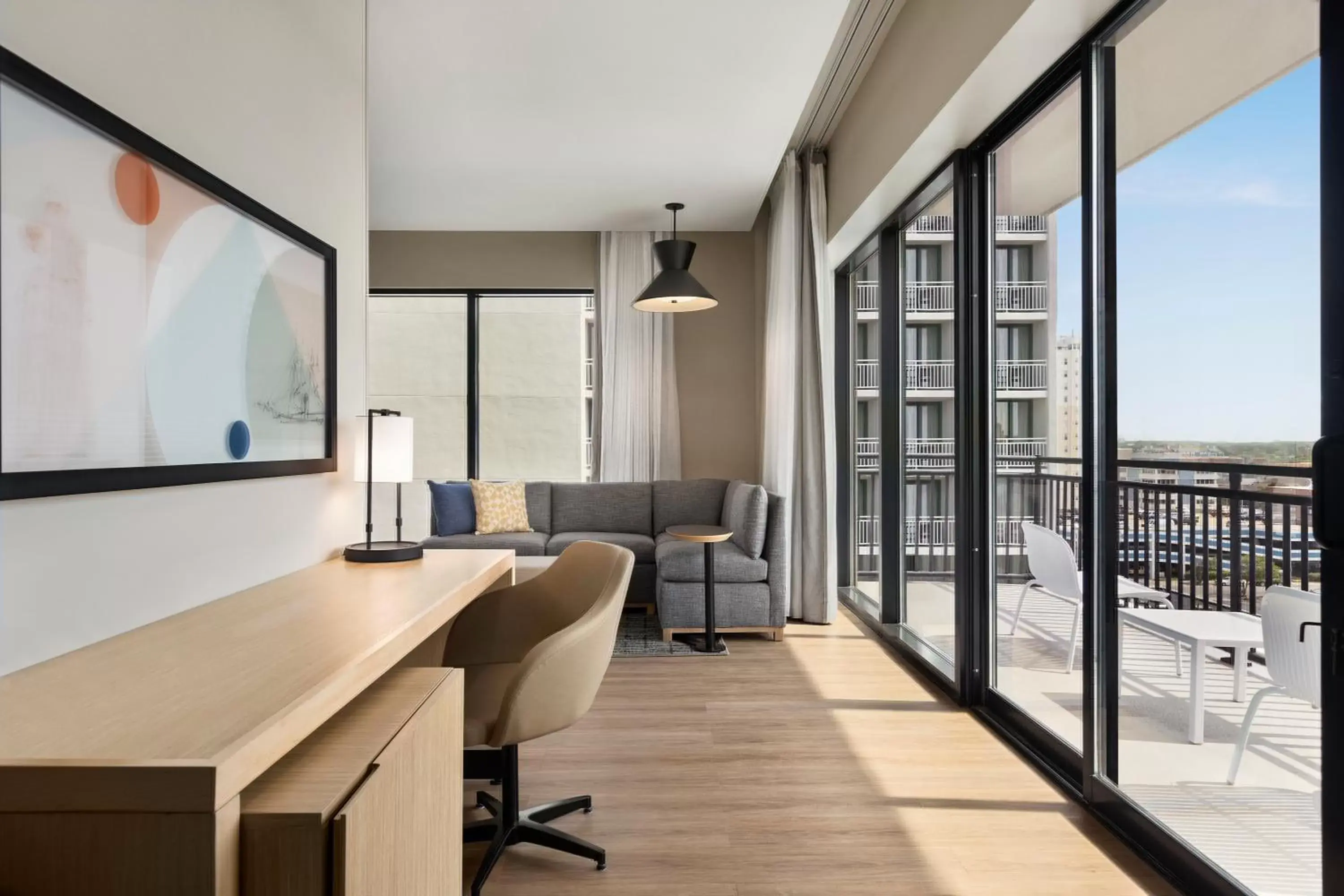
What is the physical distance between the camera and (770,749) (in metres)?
2.76

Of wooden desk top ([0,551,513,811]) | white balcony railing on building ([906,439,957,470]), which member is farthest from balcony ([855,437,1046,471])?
wooden desk top ([0,551,513,811])

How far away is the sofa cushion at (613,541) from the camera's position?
496cm

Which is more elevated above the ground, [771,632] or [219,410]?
[219,410]

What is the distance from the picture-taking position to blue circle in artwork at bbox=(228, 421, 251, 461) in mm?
1768

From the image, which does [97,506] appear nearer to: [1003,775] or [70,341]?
[70,341]

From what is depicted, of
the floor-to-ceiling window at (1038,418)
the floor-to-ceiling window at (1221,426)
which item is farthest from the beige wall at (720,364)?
the floor-to-ceiling window at (1221,426)

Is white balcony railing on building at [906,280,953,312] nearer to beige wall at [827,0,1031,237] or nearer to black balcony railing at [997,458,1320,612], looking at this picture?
beige wall at [827,0,1031,237]

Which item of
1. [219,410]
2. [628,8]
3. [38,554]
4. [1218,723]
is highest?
[628,8]

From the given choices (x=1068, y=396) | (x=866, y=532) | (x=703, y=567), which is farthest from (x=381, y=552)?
(x=866, y=532)

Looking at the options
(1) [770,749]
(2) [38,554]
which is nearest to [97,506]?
(2) [38,554]

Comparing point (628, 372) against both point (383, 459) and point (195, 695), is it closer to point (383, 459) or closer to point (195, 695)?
point (383, 459)

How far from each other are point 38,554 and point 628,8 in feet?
8.05

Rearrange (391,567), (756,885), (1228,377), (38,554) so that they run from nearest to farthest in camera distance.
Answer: (38,554), (1228,377), (756,885), (391,567)

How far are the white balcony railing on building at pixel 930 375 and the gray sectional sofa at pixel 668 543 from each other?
1.05 metres
